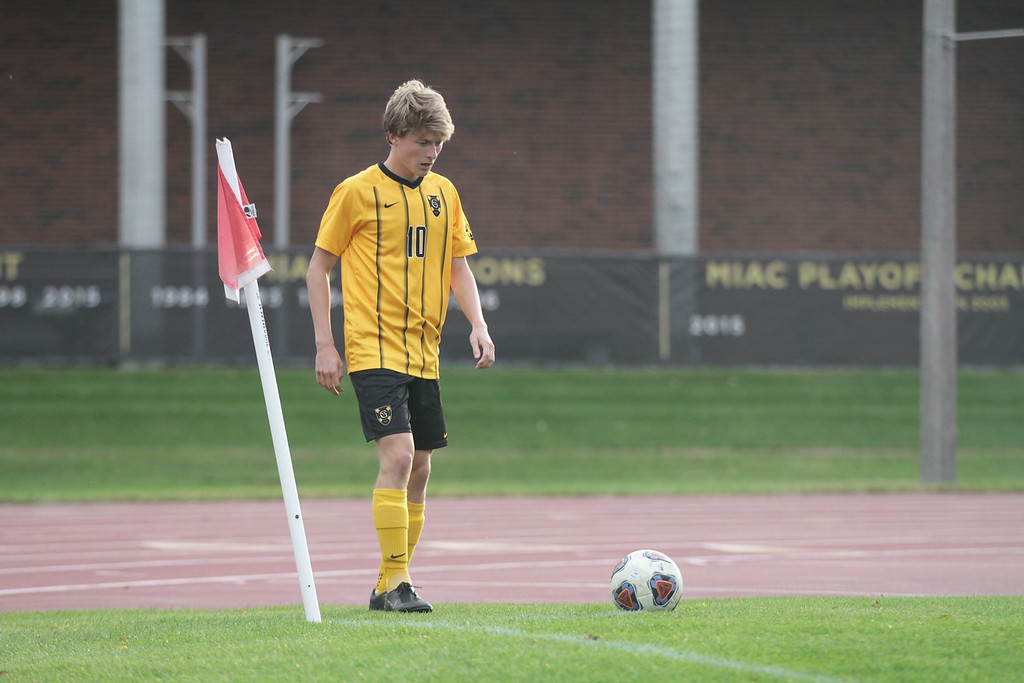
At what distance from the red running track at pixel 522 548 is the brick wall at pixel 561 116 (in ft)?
41.4

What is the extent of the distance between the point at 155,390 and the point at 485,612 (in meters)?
15.2

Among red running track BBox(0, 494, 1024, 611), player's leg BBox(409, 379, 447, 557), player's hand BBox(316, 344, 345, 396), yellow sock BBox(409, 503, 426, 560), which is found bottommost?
red running track BBox(0, 494, 1024, 611)

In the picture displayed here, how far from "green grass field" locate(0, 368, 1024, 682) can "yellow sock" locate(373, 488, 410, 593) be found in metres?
0.23

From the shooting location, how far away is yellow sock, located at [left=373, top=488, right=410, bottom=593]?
5906mm

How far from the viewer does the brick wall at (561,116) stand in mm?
25484

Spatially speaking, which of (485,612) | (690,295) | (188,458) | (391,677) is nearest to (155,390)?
(188,458)

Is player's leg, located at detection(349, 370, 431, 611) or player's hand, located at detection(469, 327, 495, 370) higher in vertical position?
player's hand, located at detection(469, 327, 495, 370)

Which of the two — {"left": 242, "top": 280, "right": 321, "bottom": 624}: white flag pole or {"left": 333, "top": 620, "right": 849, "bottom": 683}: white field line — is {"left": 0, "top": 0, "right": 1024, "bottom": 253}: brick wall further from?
{"left": 333, "top": 620, "right": 849, "bottom": 683}: white field line

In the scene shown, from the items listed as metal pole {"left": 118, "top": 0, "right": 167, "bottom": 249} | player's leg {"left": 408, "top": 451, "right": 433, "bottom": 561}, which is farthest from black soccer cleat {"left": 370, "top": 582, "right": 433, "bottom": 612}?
metal pole {"left": 118, "top": 0, "right": 167, "bottom": 249}

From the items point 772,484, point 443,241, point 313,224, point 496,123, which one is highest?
point 496,123

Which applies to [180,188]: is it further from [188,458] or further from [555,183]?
[188,458]

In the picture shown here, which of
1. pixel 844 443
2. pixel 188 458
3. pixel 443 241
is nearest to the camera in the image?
pixel 443 241

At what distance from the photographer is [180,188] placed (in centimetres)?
2572

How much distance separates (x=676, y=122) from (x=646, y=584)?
675 inches
